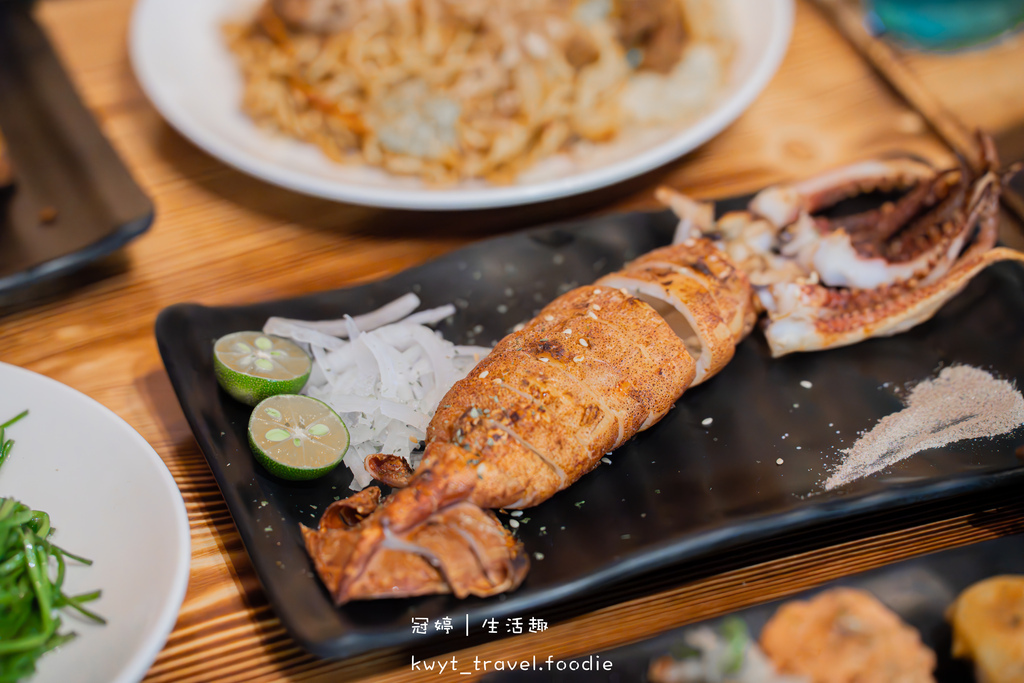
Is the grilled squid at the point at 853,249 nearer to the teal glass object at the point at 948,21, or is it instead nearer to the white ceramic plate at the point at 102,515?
the white ceramic plate at the point at 102,515

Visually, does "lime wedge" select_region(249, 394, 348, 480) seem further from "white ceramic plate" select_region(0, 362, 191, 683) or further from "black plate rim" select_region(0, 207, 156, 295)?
"black plate rim" select_region(0, 207, 156, 295)

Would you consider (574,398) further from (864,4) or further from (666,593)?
(864,4)

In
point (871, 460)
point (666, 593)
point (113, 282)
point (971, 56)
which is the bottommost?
point (113, 282)

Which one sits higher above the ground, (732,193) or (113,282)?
(732,193)

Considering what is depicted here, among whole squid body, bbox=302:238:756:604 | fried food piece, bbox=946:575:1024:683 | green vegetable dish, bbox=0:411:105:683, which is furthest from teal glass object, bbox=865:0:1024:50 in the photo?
green vegetable dish, bbox=0:411:105:683

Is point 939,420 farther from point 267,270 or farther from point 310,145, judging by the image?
point 310,145

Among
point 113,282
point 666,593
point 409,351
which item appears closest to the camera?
point 666,593

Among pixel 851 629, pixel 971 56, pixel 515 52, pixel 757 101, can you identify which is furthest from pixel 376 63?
pixel 971 56
